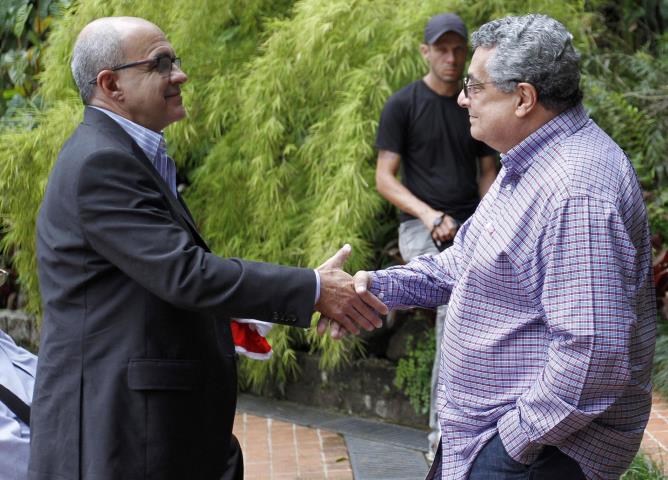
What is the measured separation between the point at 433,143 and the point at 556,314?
309 cm

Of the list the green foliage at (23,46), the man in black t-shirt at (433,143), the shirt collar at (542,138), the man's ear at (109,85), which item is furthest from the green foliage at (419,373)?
the green foliage at (23,46)

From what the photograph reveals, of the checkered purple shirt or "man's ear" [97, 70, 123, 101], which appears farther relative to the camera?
"man's ear" [97, 70, 123, 101]

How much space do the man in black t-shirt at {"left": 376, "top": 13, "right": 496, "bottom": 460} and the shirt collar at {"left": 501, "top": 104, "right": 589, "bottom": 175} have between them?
2.77 m

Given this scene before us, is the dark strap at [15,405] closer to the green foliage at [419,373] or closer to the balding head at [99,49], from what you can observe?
the balding head at [99,49]

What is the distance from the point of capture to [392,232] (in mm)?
6625

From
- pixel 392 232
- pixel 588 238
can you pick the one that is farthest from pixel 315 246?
pixel 588 238

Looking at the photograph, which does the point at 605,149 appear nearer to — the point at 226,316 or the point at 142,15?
the point at 226,316

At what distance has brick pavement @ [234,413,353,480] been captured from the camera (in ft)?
17.9

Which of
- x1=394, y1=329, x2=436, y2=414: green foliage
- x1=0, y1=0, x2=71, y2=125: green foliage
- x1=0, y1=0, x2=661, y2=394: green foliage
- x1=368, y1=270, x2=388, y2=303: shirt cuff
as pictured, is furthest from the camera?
x1=0, y1=0, x2=71, y2=125: green foliage

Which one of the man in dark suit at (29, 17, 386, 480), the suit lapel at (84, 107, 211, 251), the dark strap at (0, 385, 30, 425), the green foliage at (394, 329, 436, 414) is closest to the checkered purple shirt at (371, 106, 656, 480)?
the man in dark suit at (29, 17, 386, 480)

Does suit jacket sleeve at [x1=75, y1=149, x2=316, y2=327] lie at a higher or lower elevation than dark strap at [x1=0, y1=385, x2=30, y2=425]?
higher

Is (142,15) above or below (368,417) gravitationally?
above

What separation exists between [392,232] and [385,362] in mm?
815

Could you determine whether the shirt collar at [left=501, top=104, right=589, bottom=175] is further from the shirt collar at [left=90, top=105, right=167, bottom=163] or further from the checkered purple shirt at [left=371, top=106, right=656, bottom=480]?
the shirt collar at [left=90, top=105, right=167, bottom=163]
